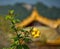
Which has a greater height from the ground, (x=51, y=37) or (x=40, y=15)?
(x=40, y=15)

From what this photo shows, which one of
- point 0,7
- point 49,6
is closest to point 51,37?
point 49,6

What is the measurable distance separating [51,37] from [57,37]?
0.31 feet

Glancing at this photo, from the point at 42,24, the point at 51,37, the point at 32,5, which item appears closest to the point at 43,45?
the point at 51,37

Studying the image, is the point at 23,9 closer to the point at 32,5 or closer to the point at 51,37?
the point at 32,5

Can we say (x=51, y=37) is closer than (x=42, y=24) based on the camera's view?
Yes

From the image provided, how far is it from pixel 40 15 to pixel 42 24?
5.6 inches

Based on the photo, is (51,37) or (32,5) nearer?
(51,37)

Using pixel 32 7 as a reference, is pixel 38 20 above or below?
below

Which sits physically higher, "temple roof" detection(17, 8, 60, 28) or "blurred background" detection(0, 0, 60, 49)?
"blurred background" detection(0, 0, 60, 49)

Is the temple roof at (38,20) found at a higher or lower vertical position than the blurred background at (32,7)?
lower

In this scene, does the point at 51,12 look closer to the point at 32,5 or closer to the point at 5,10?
the point at 32,5

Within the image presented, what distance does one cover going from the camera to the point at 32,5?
3.31m

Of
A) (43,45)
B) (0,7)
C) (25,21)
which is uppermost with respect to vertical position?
(0,7)

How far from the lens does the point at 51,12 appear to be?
3.30 m
